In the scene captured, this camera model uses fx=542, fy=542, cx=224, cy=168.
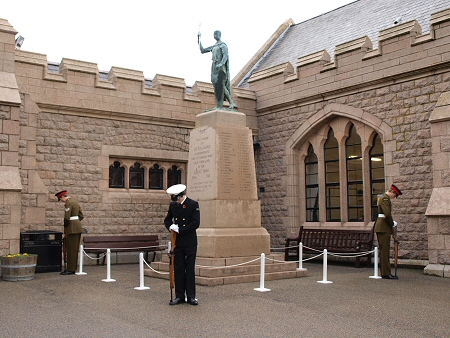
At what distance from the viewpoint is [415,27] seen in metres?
13.0

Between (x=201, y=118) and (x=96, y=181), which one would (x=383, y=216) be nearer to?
(x=201, y=118)

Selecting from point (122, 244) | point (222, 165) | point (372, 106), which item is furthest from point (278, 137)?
point (222, 165)

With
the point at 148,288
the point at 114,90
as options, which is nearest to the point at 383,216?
the point at 148,288

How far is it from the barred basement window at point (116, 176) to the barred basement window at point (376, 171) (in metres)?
6.61

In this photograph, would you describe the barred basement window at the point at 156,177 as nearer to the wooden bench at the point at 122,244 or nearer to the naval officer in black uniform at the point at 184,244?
the wooden bench at the point at 122,244

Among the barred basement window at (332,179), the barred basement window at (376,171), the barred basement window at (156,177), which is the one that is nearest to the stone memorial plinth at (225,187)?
the barred basement window at (156,177)

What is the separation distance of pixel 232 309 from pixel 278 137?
31.6 ft

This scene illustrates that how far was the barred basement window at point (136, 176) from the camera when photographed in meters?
14.8

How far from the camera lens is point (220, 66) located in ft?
36.4

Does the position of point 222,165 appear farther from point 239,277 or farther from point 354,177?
point 354,177

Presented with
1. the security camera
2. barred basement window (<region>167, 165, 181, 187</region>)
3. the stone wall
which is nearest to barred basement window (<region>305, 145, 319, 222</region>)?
the stone wall

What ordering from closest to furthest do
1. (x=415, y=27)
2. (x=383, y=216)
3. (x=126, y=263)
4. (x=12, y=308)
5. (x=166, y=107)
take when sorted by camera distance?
(x=12, y=308) → (x=383, y=216) → (x=415, y=27) → (x=126, y=263) → (x=166, y=107)

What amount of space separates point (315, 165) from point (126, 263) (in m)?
5.99

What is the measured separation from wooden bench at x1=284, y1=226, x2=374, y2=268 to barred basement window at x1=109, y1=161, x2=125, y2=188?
474cm
